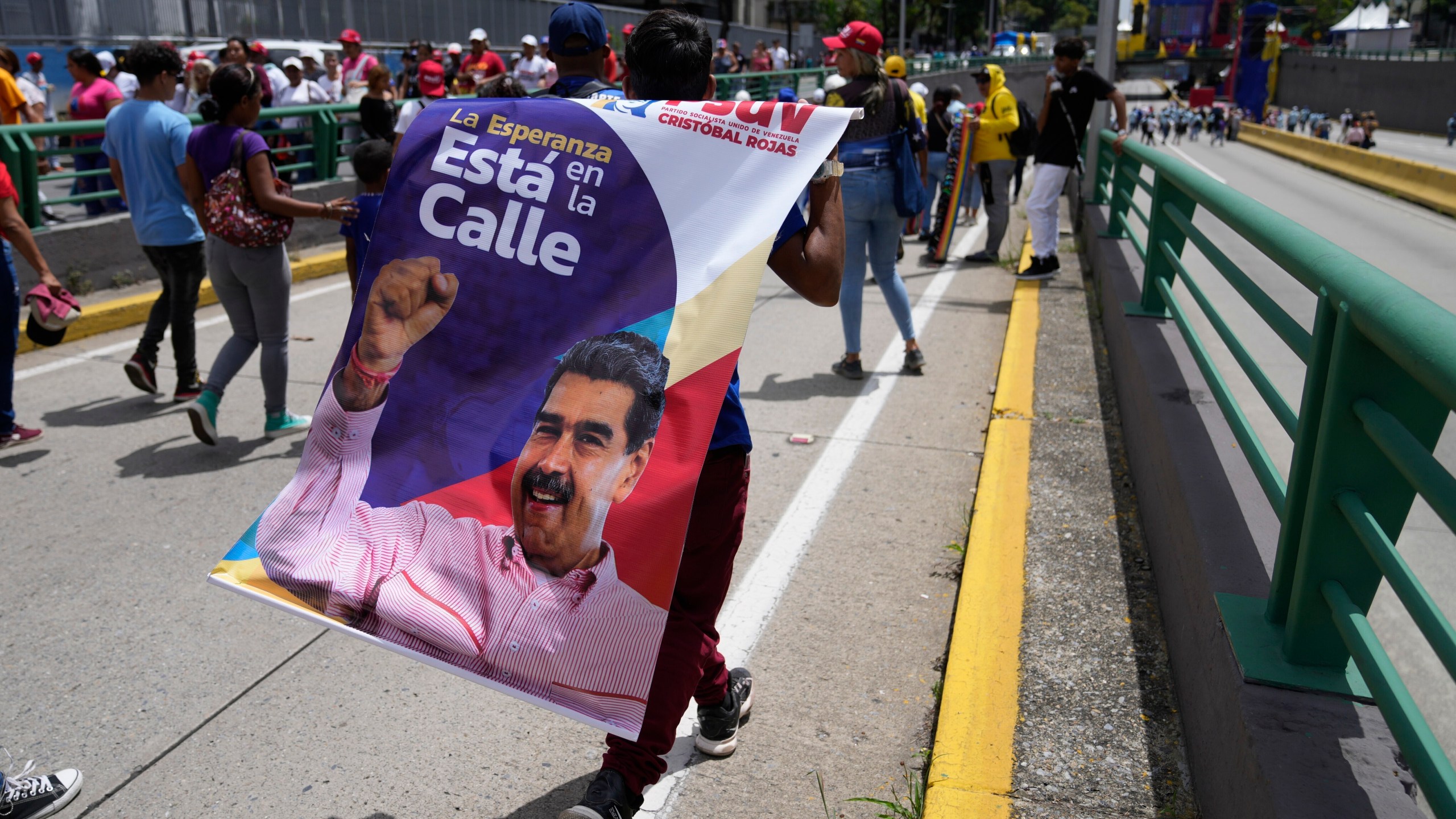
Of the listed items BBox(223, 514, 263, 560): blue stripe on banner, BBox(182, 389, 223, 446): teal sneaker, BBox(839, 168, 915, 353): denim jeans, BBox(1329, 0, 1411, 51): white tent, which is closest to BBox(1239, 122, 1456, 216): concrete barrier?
BBox(839, 168, 915, 353): denim jeans

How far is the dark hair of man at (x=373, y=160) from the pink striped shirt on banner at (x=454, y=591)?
3351 millimetres

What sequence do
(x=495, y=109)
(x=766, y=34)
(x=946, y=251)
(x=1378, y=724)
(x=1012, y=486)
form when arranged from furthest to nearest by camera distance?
(x=766, y=34) < (x=946, y=251) < (x=1012, y=486) < (x=495, y=109) < (x=1378, y=724)

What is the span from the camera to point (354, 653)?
11.8 feet

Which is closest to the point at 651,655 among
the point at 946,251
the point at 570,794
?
the point at 570,794

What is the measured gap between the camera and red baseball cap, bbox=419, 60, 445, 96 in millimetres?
12836

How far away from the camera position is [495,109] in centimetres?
243

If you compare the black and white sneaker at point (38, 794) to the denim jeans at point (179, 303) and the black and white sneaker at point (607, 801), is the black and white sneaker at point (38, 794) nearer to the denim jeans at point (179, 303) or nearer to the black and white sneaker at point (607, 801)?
the black and white sneaker at point (607, 801)

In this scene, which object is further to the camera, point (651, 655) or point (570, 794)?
point (570, 794)

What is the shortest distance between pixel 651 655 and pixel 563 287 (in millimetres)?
791

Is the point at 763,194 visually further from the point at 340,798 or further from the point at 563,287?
the point at 340,798

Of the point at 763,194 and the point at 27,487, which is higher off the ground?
the point at 763,194

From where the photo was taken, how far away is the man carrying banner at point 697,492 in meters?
2.36

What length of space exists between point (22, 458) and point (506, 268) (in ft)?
15.1

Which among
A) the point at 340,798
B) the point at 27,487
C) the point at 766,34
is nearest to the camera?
the point at 340,798
